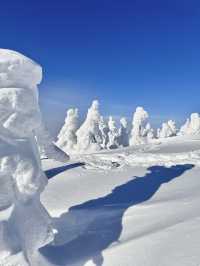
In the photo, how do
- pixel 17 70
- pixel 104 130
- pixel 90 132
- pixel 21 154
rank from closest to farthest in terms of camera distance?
pixel 21 154 → pixel 17 70 → pixel 90 132 → pixel 104 130

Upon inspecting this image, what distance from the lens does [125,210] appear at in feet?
38.4

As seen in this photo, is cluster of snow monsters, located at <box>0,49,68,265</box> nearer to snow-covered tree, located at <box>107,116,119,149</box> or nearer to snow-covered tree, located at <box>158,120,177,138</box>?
snow-covered tree, located at <box>107,116,119,149</box>

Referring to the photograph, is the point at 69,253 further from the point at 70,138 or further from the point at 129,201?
the point at 70,138

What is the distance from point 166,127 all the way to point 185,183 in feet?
185

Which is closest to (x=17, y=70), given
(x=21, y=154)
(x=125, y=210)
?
(x=21, y=154)

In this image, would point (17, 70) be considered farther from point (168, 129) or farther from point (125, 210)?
point (168, 129)

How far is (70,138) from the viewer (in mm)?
52594

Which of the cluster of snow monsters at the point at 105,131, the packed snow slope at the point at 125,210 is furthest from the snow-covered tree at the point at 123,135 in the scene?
the packed snow slope at the point at 125,210

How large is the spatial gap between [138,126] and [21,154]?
5607 centimetres

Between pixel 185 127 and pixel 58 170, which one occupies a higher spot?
pixel 185 127

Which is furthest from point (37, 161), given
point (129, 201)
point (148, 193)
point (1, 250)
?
point (148, 193)

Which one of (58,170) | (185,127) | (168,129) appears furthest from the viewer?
(168,129)

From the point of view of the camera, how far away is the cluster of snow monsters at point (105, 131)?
51472mm

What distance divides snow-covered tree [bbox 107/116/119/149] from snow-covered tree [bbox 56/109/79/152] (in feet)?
17.2
